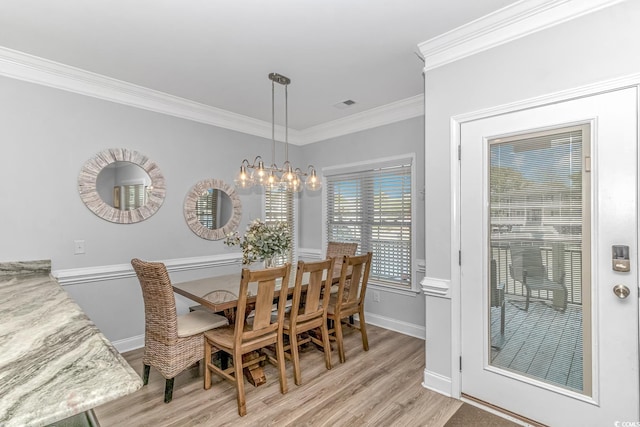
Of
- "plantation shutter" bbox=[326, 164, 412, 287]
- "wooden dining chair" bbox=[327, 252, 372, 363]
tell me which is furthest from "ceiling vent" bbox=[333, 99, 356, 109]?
"wooden dining chair" bbox=[327, 252, 372, 363]

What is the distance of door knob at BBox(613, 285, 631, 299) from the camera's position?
5.68 feet

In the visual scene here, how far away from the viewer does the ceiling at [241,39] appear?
2.04 meters

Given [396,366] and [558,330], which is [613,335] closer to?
[558,330]

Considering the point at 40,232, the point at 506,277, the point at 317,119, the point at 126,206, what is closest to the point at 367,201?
the point at 317,119

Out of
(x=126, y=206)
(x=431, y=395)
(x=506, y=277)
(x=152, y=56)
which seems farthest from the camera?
(x=126, y=206)

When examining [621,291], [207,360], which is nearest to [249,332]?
[207,360]

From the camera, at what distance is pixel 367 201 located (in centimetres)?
418

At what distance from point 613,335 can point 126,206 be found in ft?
13.2

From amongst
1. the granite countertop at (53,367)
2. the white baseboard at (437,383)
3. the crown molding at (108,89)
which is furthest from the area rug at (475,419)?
the crown molding at (108,89)

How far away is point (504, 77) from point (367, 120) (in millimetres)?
2078

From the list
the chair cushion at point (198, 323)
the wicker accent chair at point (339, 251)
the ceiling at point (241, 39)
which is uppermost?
the ceiling at point (241, 39)

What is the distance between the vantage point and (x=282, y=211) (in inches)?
190

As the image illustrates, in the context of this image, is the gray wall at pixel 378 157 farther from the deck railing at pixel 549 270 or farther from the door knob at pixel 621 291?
the door knob at pixel 621 291

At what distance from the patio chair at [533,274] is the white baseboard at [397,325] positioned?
166 centimetres
